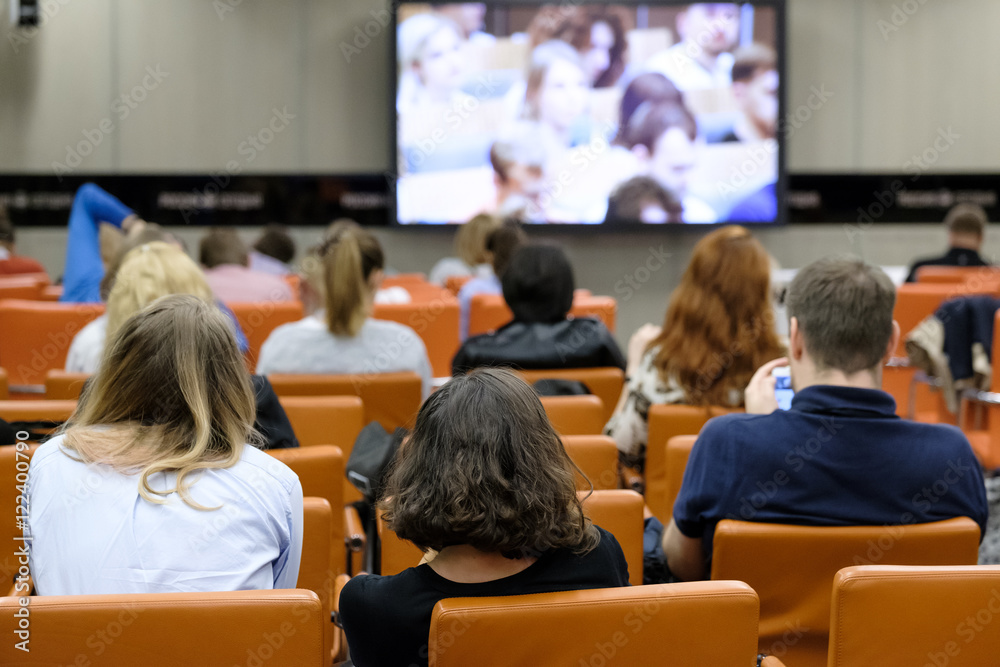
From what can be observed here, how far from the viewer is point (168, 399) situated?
72.1 inches

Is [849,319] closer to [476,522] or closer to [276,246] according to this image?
[476,522]

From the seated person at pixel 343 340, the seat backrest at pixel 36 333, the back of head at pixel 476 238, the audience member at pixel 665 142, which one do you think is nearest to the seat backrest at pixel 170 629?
the seated person at pixel 343 340

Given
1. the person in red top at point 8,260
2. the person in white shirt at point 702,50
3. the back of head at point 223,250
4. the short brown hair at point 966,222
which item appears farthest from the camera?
the person in white shirt at point 702,50

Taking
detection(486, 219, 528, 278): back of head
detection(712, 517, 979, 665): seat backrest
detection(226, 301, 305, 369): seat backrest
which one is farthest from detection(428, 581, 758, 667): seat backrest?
detection(486, 219, 528, 278): back of head

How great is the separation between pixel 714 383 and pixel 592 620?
193cm

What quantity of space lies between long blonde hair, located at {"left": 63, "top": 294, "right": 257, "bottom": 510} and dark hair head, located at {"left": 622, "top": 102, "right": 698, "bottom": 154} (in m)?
7.71

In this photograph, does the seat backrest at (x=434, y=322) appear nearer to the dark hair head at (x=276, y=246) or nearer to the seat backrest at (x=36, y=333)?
the seat backrest at (x=36, y=333)

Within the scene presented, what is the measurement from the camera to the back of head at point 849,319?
85.4 inches

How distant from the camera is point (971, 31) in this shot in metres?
9.77

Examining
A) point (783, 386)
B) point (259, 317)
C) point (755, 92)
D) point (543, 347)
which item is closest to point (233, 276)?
point (259, 317)

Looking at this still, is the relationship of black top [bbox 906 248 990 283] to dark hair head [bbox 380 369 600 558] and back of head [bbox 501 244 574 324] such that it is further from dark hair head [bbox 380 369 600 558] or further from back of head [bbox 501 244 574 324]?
dark hair head [bbox 380 369 600 558]

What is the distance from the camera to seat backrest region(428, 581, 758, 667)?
1.38 metres

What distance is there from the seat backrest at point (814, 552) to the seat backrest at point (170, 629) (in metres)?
0.84

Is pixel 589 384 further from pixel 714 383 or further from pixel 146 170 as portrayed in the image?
pixel 146 170
